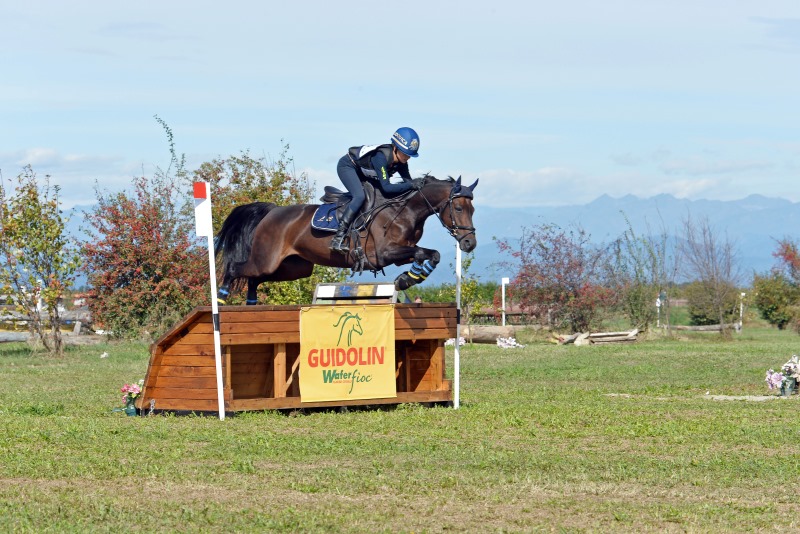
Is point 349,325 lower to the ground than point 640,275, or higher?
lower

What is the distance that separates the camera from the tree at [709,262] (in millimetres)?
35406

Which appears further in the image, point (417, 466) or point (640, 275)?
point (640, 275)

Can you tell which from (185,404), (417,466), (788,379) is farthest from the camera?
(788,379)

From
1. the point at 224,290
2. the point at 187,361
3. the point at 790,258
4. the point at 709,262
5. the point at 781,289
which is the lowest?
the point at 187,361

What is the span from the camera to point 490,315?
3488 centimetres

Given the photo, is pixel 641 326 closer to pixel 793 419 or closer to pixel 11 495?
pixel 793 419

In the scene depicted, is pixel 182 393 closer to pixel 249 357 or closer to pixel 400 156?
pixel 249 357

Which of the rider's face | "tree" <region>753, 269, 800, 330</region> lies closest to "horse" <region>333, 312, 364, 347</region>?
the rider's face

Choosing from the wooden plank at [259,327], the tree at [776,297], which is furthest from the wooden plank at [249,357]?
the tree at [776,297]

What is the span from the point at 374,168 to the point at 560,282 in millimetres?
19631

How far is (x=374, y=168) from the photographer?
11.9 m

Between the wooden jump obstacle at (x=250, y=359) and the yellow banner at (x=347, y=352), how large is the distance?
0.10 m

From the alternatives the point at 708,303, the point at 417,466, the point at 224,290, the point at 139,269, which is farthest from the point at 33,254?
the point at 708,303

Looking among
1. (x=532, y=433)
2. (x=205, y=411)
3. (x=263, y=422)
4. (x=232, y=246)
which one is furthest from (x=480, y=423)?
(x=232, y=246)
